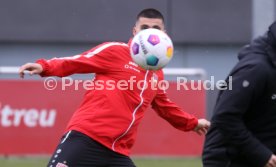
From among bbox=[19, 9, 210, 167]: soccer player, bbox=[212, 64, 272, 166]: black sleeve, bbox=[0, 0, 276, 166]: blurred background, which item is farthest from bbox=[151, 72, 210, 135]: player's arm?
bbox=[0, 0, 276, 166]: blurred background

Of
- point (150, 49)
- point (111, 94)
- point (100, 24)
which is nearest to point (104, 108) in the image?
point (111, 94)

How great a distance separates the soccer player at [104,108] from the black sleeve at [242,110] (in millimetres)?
1378

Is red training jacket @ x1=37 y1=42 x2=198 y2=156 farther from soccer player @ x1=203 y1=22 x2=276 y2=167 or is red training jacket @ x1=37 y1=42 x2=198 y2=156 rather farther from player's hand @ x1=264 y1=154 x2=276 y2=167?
player's hand @ x1=264 y1=154 x2=276 y2=167

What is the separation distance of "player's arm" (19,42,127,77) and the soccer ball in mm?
315

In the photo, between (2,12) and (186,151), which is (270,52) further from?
(2,12)

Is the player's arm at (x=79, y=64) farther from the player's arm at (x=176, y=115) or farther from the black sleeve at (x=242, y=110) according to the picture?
the black sleeve at (x=242, y=110)

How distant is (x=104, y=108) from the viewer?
6.43 m

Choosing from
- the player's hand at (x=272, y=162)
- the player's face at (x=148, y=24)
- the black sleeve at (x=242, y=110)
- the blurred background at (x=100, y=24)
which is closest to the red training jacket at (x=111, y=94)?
the player's face at (x=148, y=24)

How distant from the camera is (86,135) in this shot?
6363mm

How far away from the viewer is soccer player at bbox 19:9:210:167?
629 centimetres

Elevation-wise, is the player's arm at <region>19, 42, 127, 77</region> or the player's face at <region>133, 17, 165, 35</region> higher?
the player's face at <region>133, 17, 165, 35</region>

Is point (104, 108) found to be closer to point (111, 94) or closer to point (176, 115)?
point (111, 94)

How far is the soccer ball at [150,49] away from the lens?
617cm

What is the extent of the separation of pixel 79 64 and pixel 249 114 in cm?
174
